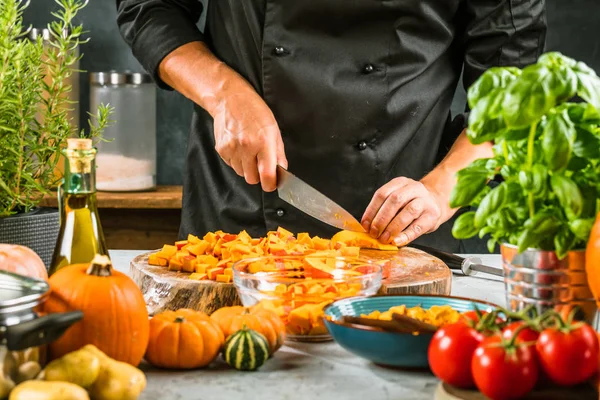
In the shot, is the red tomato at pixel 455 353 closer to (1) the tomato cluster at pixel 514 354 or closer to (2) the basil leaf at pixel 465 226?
(1) the tomato cluster at pixel 514 354

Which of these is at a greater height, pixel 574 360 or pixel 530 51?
pixel 530 51

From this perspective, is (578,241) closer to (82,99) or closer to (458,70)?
(458,70)

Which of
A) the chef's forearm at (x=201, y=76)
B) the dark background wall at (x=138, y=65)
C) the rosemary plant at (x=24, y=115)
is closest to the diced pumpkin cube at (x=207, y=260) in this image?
the rosemary plant at (x=24, y=115)

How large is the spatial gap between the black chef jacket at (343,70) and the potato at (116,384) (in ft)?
3.89

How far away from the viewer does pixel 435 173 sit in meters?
2.02

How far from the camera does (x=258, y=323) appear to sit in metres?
1.14

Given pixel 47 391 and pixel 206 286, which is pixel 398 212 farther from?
pixel 47 391

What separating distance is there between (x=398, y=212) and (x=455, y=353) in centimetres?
90

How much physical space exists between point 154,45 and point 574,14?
205cm

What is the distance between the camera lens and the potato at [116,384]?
95 centimetres

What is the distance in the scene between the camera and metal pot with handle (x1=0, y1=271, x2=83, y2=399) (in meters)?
0.91

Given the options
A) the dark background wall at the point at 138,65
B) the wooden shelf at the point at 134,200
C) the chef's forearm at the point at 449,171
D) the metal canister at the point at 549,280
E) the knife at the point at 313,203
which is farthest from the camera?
the dark background wall at the point at 138,65

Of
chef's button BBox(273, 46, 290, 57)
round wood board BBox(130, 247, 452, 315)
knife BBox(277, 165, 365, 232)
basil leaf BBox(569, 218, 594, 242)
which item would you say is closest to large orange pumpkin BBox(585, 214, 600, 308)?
basil leaf BBox(569, 218, 594, 242)

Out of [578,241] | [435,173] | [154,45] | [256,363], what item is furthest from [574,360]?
[154,45]
